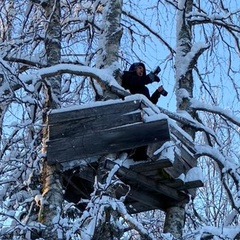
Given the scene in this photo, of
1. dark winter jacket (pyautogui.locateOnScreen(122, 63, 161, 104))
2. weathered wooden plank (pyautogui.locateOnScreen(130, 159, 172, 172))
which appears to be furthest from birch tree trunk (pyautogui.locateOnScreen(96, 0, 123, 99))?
weathered wooden plank (pyautogui.locateOnScreen(130, 159, 172, 172))

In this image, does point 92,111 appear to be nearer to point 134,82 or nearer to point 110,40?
point 134,82

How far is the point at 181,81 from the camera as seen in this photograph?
6.91 meters

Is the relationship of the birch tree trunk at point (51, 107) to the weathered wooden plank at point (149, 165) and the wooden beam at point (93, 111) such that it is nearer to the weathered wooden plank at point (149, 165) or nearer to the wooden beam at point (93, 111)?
the wooden beam at point (93, 111)

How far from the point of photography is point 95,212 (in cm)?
457

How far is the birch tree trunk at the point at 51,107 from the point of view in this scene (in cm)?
571

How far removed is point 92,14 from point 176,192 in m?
2.08

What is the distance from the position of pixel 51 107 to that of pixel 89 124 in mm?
729

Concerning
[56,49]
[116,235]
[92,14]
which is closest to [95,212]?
[116,235]

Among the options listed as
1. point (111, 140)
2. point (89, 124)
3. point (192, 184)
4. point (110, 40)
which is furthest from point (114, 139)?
point (110, 40)

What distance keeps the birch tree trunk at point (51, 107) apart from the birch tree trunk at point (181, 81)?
3.42 feet

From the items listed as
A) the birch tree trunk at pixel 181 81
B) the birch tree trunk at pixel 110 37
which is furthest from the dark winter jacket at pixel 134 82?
the birch tree trunk at pixel 181 81

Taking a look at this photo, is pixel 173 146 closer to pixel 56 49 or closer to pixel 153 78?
pixel 153 78

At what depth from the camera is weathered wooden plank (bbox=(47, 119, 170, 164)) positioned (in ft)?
18.2

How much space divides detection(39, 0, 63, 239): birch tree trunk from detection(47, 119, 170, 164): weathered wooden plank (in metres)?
0.27
